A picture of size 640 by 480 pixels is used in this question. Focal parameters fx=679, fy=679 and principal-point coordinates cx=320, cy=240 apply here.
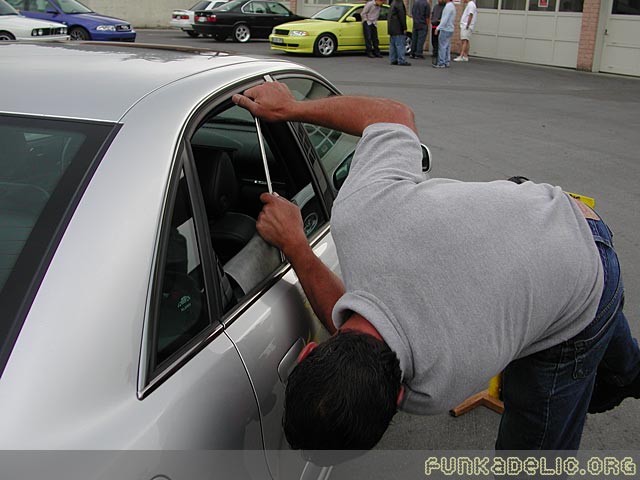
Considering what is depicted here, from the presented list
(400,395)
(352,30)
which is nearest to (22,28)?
(352,30)

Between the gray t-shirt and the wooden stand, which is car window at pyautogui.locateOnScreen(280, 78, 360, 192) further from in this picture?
the wooden stand

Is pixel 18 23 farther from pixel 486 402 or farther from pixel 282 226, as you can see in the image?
pixel 282 226

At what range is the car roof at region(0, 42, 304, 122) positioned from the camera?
179cm

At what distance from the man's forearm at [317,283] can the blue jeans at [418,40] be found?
17654mm

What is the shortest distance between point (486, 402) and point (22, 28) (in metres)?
13.6

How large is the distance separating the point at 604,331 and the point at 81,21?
59.4 ft

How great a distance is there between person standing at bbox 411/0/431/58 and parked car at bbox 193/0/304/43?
5244 mm

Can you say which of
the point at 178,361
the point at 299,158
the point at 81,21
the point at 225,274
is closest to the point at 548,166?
the point at 299,158

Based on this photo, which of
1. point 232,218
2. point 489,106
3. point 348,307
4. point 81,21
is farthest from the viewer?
point 81,21

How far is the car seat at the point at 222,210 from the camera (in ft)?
7.65

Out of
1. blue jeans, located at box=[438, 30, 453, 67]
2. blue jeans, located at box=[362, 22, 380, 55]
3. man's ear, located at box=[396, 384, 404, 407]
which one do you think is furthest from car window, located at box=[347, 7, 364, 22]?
man's ear, located at box=[396, 384, 404, 407]

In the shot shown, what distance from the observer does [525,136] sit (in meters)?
9.45

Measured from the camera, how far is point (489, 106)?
38.6ft

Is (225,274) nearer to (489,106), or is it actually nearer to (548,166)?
(548,166)
